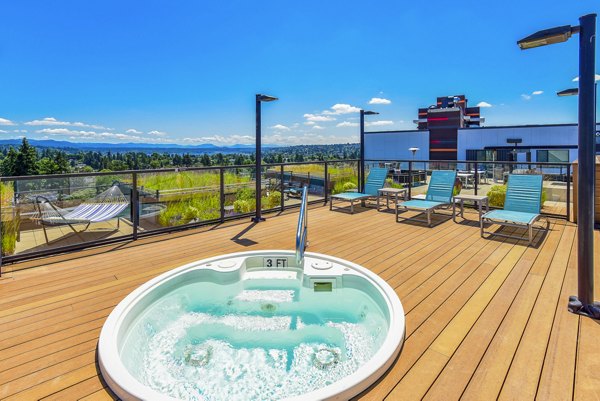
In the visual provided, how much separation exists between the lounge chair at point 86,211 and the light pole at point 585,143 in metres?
4.85

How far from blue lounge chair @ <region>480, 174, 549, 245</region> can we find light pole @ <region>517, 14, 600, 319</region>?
198 centimetres

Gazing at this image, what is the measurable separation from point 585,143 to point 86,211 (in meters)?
5.22

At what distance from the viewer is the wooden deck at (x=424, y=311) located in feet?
5.61

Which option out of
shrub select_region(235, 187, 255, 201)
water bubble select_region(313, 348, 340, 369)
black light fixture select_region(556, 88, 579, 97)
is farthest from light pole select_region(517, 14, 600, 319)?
shrub select_region(235, 187, 255, 201)

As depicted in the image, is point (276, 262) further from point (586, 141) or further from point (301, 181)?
point (301, 181)

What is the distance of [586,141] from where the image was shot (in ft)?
7.55

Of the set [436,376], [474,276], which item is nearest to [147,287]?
[436,376]

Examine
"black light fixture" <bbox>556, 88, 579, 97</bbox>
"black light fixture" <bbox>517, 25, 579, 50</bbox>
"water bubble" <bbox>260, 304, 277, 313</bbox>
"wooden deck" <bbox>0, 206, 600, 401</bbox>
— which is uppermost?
"black light fixture" <bbox>517, 25, 579, 50</bbox>

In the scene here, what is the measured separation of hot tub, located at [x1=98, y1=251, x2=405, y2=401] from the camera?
77.0 inches

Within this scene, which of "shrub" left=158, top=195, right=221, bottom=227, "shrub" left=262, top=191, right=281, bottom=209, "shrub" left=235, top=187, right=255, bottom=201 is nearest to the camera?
"shrub" left=158, top=195, right=221, bottom=227

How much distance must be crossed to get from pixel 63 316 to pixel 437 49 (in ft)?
50.4

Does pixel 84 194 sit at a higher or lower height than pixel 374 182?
lower

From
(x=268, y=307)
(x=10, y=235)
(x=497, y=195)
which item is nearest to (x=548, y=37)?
(x=268, y=307)

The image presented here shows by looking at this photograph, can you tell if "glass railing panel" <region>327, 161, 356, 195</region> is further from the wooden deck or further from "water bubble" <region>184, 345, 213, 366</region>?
"water bubble" <region>184, 345, 213, 366</region>
